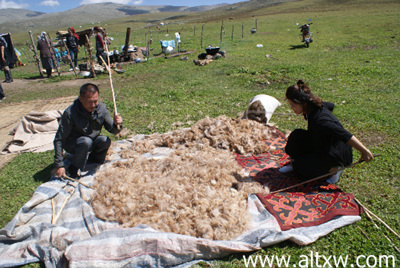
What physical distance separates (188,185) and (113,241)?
4.07 ft

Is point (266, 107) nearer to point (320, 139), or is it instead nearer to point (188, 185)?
point (320, 139)

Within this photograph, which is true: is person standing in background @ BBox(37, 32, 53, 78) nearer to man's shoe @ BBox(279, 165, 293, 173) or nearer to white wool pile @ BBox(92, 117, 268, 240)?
white wool pile @ BBox(92, 117, 268, 240)

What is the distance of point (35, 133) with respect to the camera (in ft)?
17.8

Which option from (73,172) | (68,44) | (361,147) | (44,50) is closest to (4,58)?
(44,50)

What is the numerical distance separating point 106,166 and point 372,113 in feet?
18.5

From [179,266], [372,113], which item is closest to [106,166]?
[179,266]

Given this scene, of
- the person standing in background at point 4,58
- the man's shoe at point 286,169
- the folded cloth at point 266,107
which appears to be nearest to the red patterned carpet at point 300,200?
the man's shoe at point 286,169

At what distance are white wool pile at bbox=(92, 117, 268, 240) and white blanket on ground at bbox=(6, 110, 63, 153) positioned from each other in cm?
187

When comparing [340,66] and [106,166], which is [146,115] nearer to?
[106,166]

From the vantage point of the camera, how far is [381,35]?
16.0 meters

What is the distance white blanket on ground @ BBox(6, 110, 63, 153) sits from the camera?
512 centimetres

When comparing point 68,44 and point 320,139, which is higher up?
point 68,44

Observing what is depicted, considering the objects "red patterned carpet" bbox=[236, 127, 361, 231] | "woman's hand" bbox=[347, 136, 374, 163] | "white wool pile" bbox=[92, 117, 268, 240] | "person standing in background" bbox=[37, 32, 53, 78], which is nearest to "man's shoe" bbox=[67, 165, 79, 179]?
"white wool pile" bbox=[92, 117, 268, 240]

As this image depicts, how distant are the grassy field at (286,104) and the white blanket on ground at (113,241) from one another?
12cm
